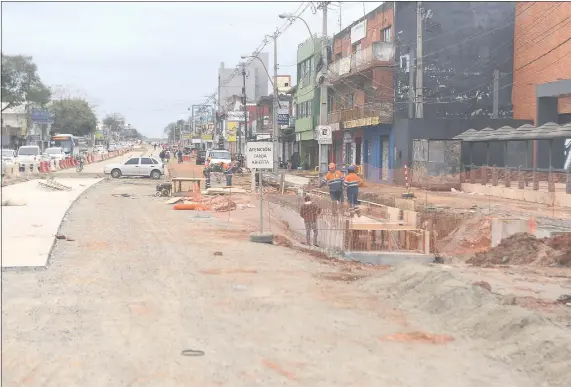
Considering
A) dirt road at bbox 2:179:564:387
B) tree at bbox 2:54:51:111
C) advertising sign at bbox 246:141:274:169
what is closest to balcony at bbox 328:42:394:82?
tree at bbox 2:54:51:111

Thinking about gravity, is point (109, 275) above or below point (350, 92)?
below

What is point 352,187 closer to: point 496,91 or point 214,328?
point 214,328

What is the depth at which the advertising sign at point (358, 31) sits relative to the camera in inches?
1864

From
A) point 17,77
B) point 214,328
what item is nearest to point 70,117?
point 17,77

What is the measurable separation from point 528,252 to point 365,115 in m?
29.9

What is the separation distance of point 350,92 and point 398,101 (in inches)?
313

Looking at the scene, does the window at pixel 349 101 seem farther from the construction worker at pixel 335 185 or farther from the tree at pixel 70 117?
the tree at pixel 70 117

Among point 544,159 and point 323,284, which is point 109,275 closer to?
point 323,284

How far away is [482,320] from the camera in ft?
26.2

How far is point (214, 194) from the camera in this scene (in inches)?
1204

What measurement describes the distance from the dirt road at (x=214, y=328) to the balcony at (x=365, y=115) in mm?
29938

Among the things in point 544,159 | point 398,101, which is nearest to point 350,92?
point 398,101

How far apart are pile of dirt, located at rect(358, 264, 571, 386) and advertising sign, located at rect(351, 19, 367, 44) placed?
3859 cm

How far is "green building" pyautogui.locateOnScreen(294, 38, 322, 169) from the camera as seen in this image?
2365 inches
